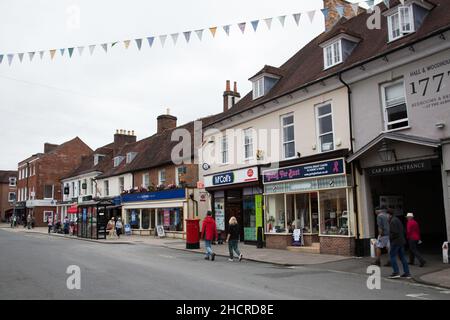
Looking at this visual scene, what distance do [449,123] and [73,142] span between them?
51.5 metres

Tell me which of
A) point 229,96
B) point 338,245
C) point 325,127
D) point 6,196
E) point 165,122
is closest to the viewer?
point 338,245

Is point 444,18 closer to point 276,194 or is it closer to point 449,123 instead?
point 449,123

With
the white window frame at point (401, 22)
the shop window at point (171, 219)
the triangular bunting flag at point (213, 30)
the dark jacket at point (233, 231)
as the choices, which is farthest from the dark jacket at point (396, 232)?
the shop window at point (171, 219)

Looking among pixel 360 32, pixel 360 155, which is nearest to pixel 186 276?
pixel 360 155

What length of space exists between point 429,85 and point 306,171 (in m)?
5.90

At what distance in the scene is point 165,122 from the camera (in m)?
38.5

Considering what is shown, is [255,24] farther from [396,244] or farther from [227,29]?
[396,244]

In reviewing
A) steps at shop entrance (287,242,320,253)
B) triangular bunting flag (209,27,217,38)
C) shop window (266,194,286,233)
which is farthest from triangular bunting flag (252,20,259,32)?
steps at shop entrance (287,242,320,253)

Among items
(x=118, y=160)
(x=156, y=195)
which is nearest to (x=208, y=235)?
(x=156, y=195)

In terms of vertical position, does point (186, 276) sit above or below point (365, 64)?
below

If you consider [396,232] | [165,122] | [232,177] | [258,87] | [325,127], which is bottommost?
[396,232]

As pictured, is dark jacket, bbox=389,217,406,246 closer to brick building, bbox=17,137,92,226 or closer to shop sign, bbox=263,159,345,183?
shop sign, bbox=263,159,345,183

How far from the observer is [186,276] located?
35.4ft

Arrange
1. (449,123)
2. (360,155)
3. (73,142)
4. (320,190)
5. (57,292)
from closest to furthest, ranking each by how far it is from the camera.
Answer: (57,292) → (449,123) → (360,155) → (320,190) → (73,142)
